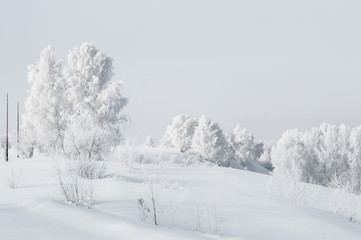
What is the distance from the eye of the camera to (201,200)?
859 centimetres

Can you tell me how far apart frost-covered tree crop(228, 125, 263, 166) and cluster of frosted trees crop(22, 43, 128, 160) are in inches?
1851

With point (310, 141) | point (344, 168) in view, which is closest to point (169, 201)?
point (344, 168)

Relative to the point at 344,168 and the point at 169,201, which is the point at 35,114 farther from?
the point at 344,168

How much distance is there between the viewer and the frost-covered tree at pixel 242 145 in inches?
2936

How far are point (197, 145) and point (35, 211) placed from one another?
5481 centimetres

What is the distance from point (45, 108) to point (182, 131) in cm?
4275

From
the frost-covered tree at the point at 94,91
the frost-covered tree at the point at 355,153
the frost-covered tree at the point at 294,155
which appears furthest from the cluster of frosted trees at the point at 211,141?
the frost-covered tree at the point at 94,91

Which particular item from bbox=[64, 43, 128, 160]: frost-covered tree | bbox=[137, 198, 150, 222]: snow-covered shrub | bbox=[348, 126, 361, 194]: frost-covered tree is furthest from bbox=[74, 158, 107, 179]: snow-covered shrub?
bbox=[348, 126, 361, 194]: frost-covered tree

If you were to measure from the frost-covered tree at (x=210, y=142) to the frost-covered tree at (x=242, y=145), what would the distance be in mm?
11280

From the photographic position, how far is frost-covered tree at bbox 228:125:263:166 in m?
74.6

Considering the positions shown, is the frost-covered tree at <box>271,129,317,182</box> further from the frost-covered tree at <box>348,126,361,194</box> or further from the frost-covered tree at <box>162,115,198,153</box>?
the frost-covered tree at <box>162,115,198,153</box>

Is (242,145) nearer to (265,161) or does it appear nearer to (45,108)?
(265,161)

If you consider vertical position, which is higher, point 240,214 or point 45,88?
point 45,88

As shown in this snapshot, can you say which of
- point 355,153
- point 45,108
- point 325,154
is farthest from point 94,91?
point 355,153
